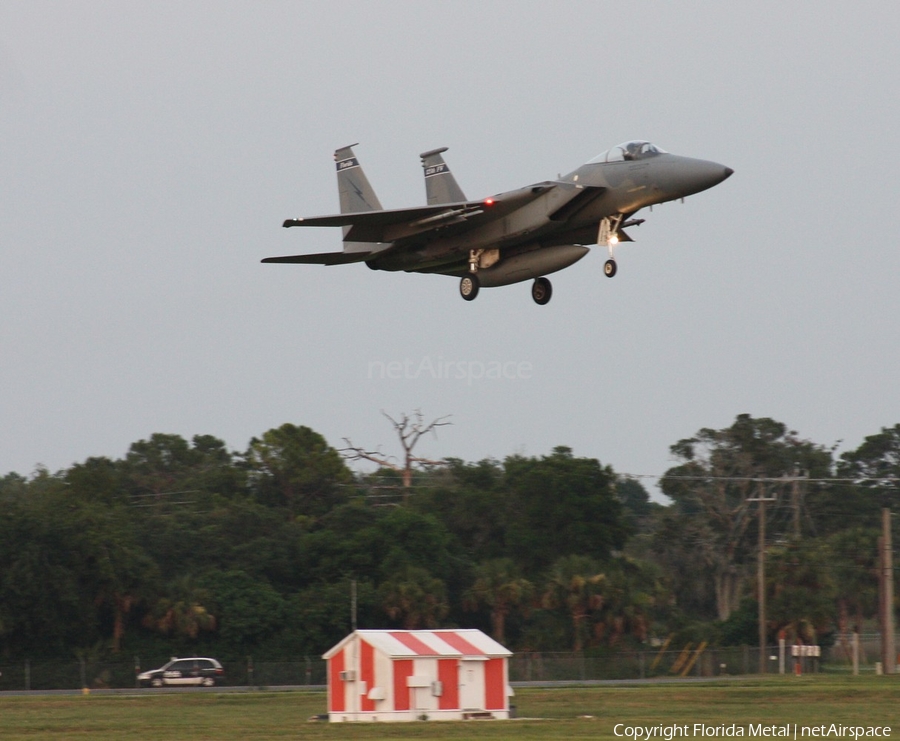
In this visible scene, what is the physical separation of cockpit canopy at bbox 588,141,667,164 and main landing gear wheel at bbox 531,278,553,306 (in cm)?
339

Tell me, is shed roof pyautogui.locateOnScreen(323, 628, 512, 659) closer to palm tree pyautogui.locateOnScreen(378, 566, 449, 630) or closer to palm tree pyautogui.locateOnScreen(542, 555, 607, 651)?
palm tree pyautogui.locateOnScreen(378, 566, 449, 630)

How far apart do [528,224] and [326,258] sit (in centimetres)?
582

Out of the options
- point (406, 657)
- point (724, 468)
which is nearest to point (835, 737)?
point (406, 657)

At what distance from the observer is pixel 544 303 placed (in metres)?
32.4

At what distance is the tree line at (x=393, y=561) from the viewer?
54.2 meters

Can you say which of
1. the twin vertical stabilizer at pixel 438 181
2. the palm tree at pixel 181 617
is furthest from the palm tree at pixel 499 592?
the twin vertical stabilizer at pixel 438 181

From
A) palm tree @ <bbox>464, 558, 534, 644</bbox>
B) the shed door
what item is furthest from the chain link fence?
the shed door

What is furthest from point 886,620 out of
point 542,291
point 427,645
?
point 427,645

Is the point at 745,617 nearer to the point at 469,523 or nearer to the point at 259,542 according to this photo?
the point at 469,523

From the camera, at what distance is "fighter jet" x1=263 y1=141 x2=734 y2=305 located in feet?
96.6

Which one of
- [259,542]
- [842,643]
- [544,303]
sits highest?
Result: [544,303]

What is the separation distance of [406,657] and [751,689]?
13.4m

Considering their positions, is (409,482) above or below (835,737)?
above

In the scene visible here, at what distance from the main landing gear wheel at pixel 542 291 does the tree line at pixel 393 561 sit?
26.6m
